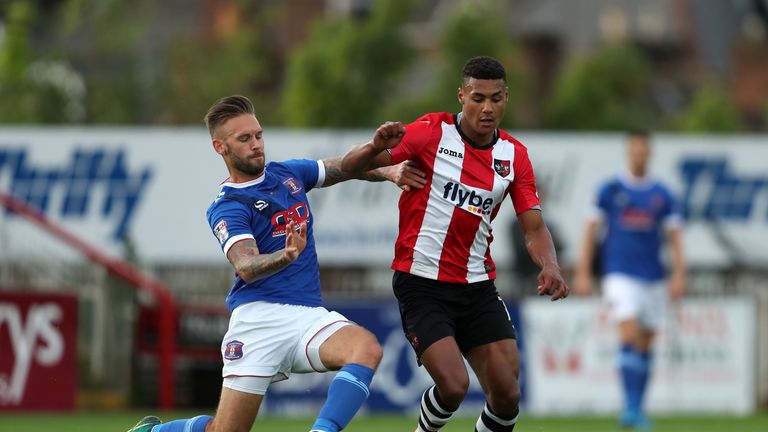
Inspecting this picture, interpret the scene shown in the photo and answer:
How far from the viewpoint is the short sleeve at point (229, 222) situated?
7.31 meters

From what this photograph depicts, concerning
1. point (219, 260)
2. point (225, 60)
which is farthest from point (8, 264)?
point (225, 60)

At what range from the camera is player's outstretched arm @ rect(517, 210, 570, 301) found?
7703 millimetres

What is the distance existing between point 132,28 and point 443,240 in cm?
2099

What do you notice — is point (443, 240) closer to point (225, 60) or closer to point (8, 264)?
point (8, 264)

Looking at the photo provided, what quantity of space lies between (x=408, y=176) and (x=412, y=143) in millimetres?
187

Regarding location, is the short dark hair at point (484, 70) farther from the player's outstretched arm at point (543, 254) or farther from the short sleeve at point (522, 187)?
the player's outstretched arm at point (543, 254)

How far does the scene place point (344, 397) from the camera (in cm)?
715

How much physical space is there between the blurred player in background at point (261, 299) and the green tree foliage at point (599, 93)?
994 inches

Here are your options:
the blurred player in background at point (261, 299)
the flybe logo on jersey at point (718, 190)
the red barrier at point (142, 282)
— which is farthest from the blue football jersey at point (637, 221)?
the blurred player in background at point (261, 299)

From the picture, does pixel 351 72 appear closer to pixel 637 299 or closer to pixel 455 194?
pixel 637 299

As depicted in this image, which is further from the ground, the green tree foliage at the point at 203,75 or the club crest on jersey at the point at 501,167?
the green tree foliage at the point at 203,75

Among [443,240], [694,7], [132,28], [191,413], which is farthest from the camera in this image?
[694,7]

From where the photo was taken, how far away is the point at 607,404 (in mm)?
15562

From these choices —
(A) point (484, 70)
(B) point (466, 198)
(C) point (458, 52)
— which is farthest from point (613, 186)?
(C) point (458, 52)
